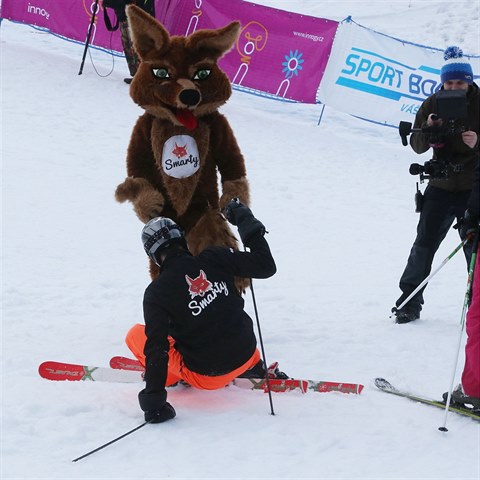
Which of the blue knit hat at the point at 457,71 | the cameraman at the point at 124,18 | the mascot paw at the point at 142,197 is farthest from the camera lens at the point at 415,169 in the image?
the cameraman at the point at 124,18

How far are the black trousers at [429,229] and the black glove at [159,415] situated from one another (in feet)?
8.09

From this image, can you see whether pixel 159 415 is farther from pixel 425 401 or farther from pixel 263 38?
pixel 263 38

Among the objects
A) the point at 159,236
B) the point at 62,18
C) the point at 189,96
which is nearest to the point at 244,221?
the point at 159,236

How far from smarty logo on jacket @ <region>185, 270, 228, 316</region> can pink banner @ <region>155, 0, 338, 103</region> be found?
25.8 ft

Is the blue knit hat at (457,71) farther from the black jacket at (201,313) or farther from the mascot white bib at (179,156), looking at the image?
the black jacket at (201,313)

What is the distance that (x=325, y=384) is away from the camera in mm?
4062

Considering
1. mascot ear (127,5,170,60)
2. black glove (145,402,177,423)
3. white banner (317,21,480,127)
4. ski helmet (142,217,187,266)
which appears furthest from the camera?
white banner (317,21,480,127)

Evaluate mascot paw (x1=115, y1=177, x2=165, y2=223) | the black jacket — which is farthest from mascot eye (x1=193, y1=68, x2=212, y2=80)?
the black jacket

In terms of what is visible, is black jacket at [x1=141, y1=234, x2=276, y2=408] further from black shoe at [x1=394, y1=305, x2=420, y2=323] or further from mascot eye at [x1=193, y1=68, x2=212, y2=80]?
black shoe at [x1=394, y1=305, x2=420, y2=323]

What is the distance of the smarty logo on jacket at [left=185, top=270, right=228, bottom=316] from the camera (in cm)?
368

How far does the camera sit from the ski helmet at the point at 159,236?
3801 millimetres

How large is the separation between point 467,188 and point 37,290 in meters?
3.46

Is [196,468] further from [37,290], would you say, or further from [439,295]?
[439,295]

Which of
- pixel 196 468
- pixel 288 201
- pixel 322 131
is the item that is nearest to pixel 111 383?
pixel 196 468
